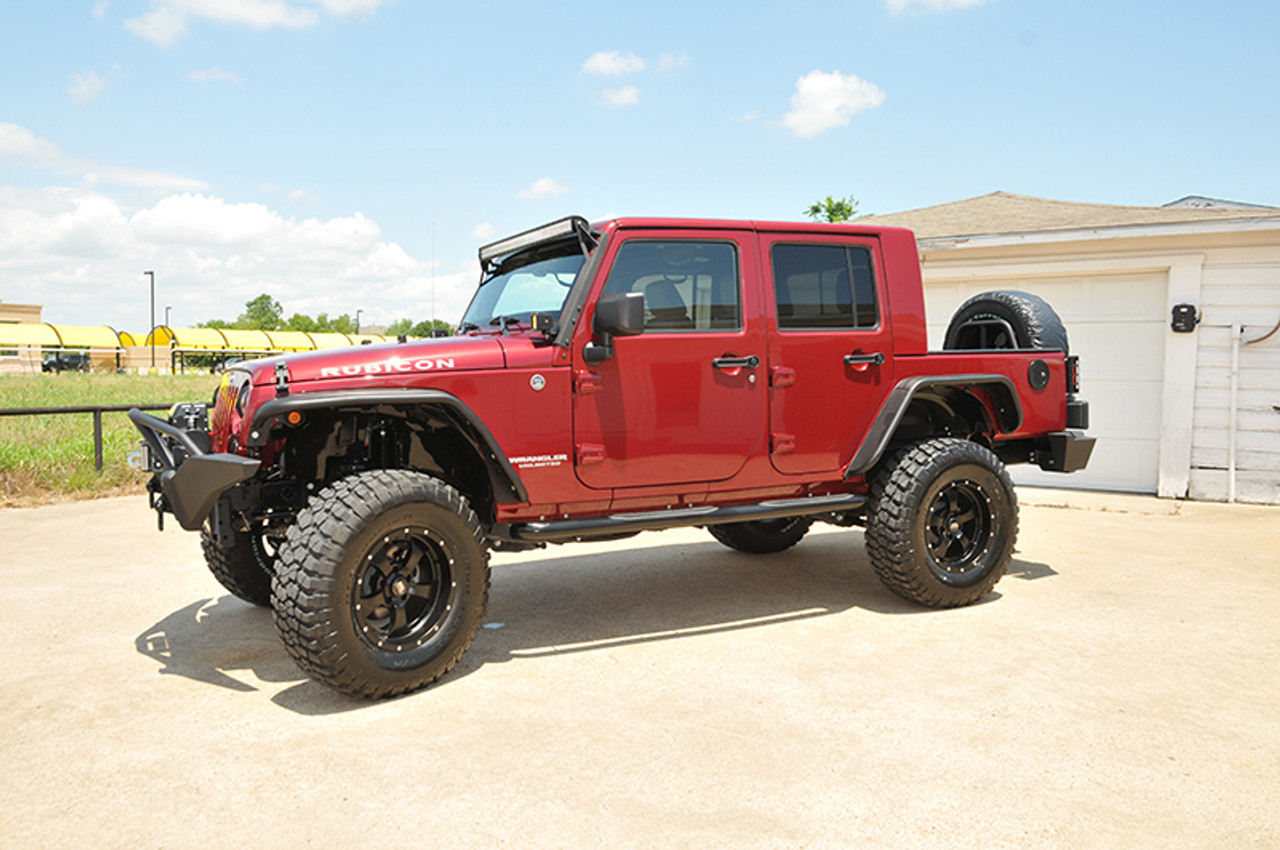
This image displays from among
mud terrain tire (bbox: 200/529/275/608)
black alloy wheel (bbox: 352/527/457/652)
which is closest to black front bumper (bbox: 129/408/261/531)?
black alloy wheel (bbox: 352/527/457/652)

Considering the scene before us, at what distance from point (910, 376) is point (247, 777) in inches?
152

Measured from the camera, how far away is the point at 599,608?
17.2 feet

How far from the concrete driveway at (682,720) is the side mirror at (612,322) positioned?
1495mm

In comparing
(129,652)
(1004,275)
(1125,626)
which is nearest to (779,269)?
(1125,626)

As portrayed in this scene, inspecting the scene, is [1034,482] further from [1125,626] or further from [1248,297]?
[1125,626]

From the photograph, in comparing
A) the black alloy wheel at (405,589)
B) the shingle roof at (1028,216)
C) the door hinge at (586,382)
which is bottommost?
the black alloy wheel at (405,589)

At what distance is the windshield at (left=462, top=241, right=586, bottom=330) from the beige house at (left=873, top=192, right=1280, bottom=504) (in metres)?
6.37

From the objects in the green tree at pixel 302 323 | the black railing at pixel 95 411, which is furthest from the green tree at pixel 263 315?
the black railing at pixel 95 411

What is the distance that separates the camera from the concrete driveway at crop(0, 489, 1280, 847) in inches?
109

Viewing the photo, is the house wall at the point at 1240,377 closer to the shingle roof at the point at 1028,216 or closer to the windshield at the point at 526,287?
the shingle roof at the point at 1028,216

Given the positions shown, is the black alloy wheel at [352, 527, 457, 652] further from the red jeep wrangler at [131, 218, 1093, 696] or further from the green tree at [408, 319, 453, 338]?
the green tree at [408, 319, 453, 338]

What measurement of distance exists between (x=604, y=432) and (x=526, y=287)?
101 centimetres

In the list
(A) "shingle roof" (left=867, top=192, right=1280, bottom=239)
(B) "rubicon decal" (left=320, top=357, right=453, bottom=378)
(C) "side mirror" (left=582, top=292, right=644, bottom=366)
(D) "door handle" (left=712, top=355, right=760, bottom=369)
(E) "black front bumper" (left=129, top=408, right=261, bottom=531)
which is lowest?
(E) "black front bumper" (left=129, top=408, right=261, bottom=531)

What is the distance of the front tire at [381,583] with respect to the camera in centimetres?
359
